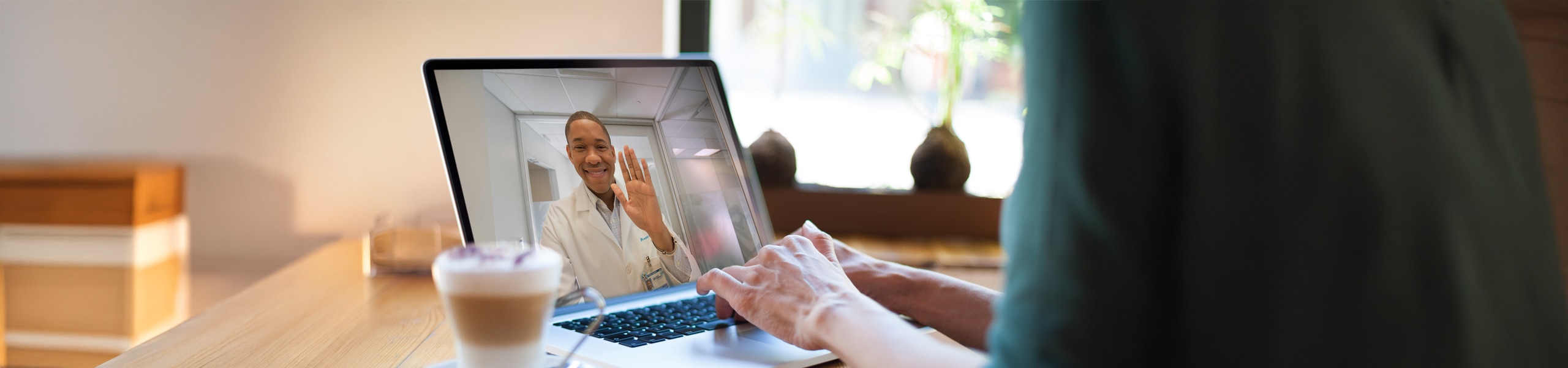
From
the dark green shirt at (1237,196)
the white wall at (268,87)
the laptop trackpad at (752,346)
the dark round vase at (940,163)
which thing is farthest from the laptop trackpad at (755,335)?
the dark round vase at (940,163)

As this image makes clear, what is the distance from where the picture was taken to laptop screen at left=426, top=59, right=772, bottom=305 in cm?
76

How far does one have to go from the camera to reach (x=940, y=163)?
1.57 metres

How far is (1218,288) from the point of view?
39cm

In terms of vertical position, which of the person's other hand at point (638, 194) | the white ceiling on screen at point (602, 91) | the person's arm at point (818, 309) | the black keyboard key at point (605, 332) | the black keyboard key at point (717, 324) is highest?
the white ceiling on screen at point (602, 91)

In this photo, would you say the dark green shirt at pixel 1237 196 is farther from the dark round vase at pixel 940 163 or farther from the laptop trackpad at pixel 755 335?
the dark round vase at pixel 940 163

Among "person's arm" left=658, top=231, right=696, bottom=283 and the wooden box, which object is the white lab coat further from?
the wooden box

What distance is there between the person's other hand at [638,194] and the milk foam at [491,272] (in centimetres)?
26

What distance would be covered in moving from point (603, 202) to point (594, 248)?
4 cm

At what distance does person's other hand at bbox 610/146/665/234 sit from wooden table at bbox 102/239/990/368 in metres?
0.19

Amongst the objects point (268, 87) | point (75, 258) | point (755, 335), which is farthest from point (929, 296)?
point (75, 258)

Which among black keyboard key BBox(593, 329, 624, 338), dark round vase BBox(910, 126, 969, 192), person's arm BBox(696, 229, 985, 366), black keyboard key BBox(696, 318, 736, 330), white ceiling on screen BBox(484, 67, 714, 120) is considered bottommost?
black keyboard key BBox(696, 318, 736, 330)

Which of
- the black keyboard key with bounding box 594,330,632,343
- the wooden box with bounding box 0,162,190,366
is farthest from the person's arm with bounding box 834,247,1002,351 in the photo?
the wooden box with bounding box 0,162,190,366

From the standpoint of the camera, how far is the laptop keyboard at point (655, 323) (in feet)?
2.34

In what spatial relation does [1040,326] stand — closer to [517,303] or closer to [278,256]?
[517,303]
